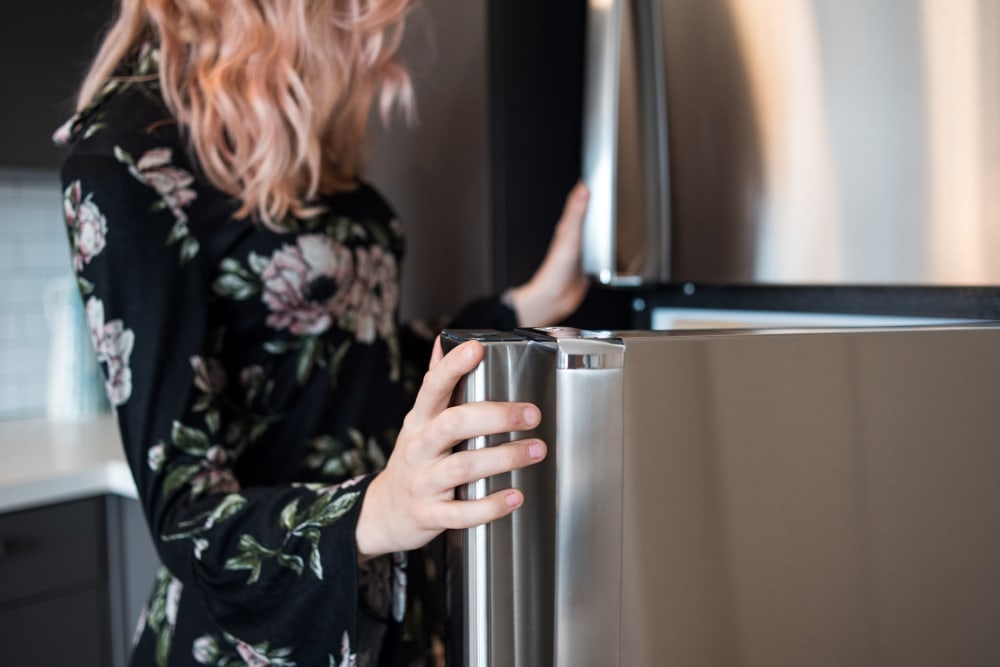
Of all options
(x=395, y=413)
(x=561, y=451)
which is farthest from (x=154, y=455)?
(x=561, y=451)

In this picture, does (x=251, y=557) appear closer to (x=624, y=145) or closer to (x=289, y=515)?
(x=289, y=515)

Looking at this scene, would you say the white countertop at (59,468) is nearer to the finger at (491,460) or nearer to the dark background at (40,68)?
the dark background at (40,68)

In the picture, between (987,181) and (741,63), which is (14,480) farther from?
(987,181)

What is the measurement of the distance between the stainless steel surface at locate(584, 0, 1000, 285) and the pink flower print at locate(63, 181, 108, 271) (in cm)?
47

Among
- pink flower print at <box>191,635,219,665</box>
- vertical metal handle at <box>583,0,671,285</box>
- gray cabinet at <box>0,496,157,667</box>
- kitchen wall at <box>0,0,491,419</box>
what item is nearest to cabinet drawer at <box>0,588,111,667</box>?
gray cabinet at <box>0,496,157,667</box>

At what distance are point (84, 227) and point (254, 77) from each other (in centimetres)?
18

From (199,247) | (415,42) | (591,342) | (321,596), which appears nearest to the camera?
(591,342)

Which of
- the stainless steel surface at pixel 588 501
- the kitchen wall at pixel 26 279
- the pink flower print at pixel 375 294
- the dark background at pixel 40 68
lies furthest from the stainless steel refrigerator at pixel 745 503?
the kitchen wall at pixel 26 279

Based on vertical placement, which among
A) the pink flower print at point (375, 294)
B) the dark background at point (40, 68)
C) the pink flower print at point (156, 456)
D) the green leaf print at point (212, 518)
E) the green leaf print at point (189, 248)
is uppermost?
the dark background at point (40, 68)

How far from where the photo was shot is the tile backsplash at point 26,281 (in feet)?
5.13

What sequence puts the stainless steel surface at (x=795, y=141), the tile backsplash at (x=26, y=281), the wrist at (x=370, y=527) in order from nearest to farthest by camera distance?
1. the wrist at (x=370, y=527)
2. the stainless steel surface at (x=795, y=141)
3. the tile backsplash at (x=26, y=281)

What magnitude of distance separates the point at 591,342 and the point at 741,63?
501 mm

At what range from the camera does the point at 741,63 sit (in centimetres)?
73

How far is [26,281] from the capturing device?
1586mm
